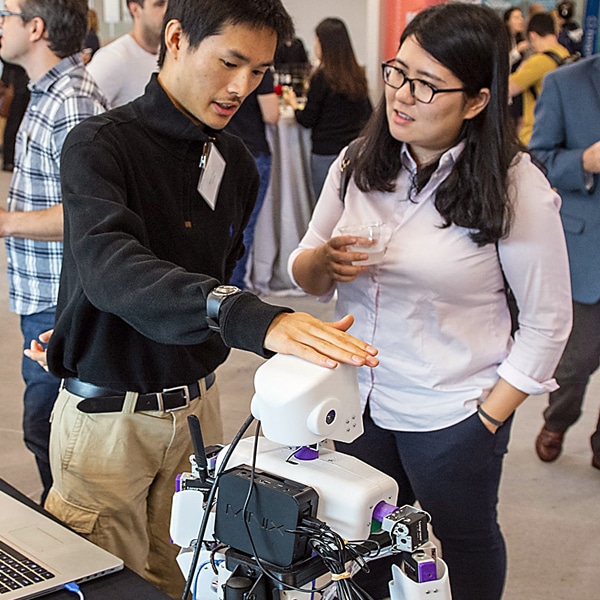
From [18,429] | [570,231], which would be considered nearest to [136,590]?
[570,231]

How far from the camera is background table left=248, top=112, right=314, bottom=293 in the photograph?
16.9ft

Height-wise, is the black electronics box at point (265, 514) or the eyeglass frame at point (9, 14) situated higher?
the eyeglass frame at point (9, 14)

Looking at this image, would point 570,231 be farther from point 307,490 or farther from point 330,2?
point 330,2

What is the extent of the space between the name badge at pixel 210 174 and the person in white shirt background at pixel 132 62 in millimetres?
1764

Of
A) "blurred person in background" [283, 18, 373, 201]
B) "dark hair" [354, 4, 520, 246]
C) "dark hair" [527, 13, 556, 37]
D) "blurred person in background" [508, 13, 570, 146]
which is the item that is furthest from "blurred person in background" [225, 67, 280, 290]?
"dark hair" [354, 4, 520, 246]

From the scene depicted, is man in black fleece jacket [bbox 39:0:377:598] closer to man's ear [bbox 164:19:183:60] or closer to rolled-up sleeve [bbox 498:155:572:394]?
man's ear [bbox 164:19:183:60]

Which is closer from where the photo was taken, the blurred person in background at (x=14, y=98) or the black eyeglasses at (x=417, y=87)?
the black eyeglasses at (x=417, y=87)

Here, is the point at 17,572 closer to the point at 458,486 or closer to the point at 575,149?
the point at 458,486

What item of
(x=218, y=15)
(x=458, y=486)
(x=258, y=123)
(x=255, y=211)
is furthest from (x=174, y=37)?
(x=255, y=211)

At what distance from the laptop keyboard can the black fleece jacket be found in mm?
335

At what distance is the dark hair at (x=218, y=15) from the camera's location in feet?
4.62

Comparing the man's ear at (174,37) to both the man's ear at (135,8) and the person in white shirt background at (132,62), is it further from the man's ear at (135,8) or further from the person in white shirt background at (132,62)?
the man's ear at (135,8)

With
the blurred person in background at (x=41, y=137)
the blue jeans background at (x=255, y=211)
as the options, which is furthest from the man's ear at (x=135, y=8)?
the blue jeans background at (x=255, y=211)

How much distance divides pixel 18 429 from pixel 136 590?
8.16 ft
